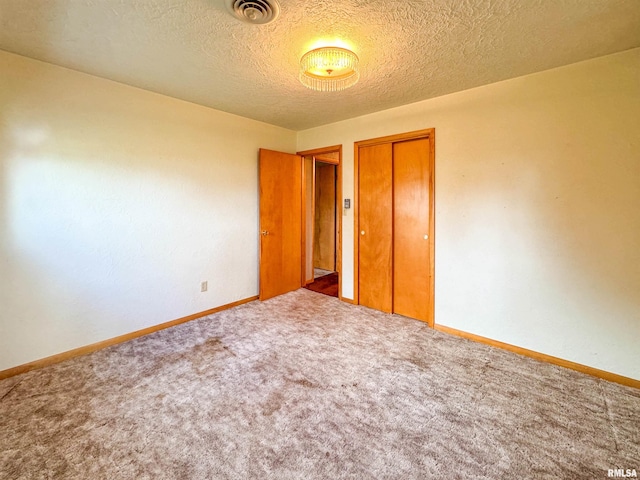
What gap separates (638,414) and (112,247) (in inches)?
169

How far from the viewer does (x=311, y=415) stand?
1.78 meters

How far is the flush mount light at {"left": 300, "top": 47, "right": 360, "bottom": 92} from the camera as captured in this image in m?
1.91

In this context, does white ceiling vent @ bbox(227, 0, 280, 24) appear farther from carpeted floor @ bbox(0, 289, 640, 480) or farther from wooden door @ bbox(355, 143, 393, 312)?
carpeted floor @ bbox(0, 289, 640, 480)

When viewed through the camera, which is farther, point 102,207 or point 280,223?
point 280,223

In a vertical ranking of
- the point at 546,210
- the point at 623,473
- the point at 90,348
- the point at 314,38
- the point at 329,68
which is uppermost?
the point at 314,38

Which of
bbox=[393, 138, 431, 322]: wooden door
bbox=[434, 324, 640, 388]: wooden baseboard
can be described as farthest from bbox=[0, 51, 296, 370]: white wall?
bbox=[434, 324, 640, 388]: wooden baseboard

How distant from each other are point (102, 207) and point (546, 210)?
400cm

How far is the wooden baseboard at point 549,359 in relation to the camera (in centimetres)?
212

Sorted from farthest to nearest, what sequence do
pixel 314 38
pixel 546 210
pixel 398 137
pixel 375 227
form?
pixel 375 227 → pixel 398 137 → pixel 546 210 → pixel 314 38

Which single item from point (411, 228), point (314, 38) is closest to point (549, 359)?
point (411, 228)

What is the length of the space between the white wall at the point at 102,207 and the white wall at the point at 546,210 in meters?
2.60

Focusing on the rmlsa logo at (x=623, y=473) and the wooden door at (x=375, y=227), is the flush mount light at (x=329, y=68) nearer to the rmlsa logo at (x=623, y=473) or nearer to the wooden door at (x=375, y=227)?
the wooden door at (x=375, y=227)

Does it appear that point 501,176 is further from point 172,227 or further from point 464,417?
point 172,227

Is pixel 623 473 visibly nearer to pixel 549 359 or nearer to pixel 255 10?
pixel 549 359
